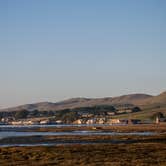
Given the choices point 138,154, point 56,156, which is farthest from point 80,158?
point 138,154

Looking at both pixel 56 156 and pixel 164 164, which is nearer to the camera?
A: pixel 164 164

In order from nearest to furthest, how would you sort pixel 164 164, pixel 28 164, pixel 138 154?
pixel 164 164
pixel 28 164
pixel 138 154

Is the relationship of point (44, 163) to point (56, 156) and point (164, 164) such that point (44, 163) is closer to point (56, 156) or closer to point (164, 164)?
point (56, 156)

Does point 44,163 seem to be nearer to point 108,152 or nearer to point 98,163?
point 98,163

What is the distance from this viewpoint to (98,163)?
4009 cm

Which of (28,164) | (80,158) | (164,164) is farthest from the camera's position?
(80,158)

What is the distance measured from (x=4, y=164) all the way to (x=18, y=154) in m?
9.48

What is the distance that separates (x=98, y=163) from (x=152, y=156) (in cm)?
739

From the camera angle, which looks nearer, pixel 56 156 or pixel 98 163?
pixel 98 163

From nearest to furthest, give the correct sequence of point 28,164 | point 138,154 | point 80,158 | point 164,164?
point 164,164, point 28,164, point 80,158, point 138,154

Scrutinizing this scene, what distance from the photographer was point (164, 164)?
38000 mm

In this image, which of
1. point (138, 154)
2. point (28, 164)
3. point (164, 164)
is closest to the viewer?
point (164, 164)

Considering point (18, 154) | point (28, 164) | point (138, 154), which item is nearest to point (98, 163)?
point (28, 164)

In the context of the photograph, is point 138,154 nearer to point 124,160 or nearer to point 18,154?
point 124,160
